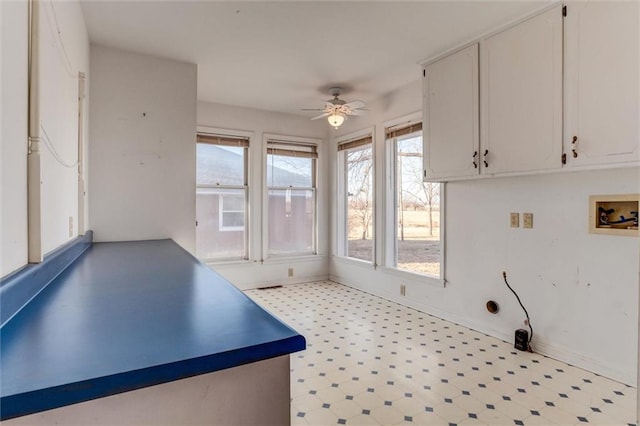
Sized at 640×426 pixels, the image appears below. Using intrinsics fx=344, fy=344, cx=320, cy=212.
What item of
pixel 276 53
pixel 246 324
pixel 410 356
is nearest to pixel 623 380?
pixel 410 356

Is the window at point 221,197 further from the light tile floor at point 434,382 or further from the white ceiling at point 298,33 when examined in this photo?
the light tile floor at point 434,382

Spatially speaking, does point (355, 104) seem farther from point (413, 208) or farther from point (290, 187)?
point (290, 187)

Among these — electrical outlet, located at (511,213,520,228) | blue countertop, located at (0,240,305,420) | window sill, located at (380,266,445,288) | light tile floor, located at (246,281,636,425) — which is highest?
electrical outlet, located at (511,213,520,228)

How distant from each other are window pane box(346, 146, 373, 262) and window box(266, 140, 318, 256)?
614mm

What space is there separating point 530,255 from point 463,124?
1263 mm

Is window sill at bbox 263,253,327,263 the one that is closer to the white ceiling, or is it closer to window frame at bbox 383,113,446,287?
window frame at bbox 383,113,446,287

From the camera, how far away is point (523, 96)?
2.60m

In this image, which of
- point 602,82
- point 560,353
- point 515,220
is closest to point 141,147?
point 515,220

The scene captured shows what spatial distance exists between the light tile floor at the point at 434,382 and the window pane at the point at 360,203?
1.64 metres

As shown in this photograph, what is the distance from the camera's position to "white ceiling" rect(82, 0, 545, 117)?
248cm

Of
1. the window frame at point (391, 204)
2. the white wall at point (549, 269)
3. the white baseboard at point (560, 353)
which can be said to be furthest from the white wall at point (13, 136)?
the window frame at point (391, 204)

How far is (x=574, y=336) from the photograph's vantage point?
104 inches

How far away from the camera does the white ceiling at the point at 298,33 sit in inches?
97.7

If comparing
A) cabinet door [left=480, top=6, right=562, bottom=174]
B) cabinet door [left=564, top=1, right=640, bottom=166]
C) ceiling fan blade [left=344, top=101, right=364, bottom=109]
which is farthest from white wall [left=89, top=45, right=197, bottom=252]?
cabinet door [left=564, top=1, right=640, bottom=166]
